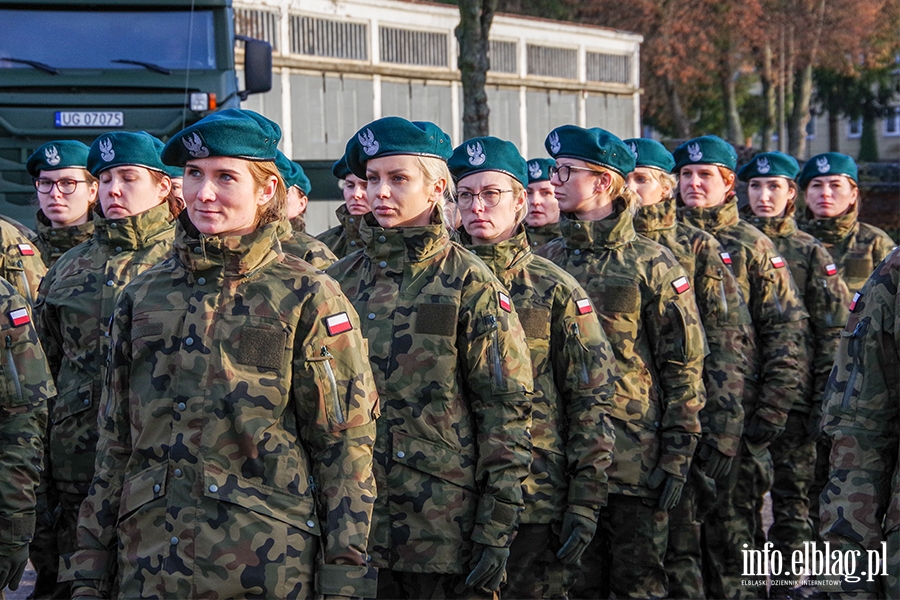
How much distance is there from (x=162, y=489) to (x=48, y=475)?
2.53 meters

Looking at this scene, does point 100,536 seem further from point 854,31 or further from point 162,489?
point 854,31

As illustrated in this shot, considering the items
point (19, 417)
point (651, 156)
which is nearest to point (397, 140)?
point (19, 417)

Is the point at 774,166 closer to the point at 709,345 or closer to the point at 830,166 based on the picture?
the point at 830,166

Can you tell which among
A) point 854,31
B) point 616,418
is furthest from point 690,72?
point 616,418

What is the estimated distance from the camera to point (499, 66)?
996 inches

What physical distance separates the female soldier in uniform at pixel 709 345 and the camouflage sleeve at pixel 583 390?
5.01 ft

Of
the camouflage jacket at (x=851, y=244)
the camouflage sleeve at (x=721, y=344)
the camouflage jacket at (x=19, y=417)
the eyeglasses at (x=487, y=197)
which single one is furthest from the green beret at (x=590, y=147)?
the camouflage jacket at (x=851, y=244)

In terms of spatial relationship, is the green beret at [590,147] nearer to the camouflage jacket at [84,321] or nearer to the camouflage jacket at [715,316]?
the camouflage jacket at [715,316]

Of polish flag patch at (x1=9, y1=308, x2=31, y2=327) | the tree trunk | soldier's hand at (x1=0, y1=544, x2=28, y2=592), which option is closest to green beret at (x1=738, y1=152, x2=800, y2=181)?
polish flag patch at (x1=9, y1=308, x2=31, y2=327)

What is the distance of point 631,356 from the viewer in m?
6.03

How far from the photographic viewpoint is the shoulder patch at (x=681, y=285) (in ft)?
20.0

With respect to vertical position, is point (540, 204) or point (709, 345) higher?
point (540, 204)

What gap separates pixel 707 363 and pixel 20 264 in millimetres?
3735

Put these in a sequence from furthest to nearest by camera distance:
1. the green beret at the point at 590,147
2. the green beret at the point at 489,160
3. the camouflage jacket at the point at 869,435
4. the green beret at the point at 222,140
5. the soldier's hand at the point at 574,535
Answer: the green beret at the point at 590,147, the green beret at the point at 489,160, the soldier's hand at the point at 574,535, the green beret at the point at 222,140, the camouflage jacket at the point at 869,435
